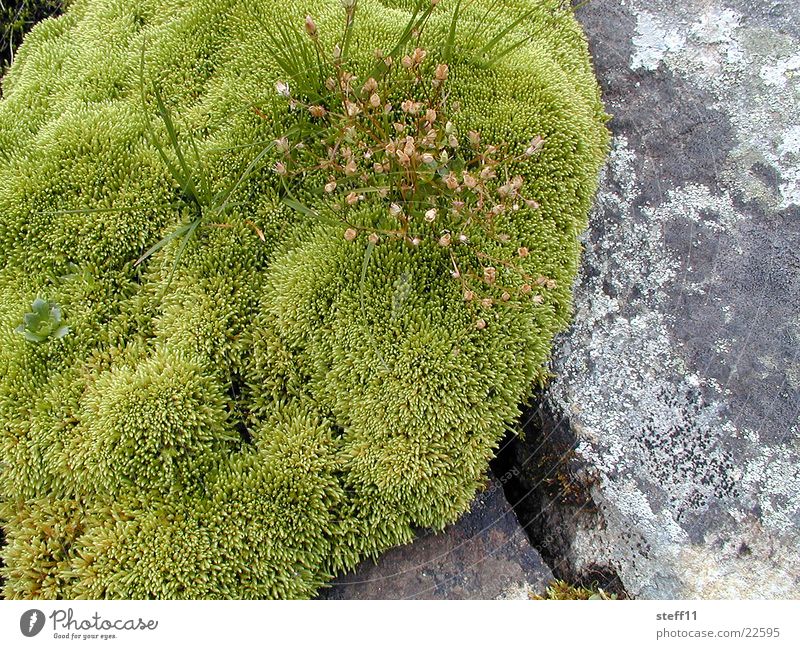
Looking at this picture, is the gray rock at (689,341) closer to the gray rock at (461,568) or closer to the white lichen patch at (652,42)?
the white lichen patch at (652,42)

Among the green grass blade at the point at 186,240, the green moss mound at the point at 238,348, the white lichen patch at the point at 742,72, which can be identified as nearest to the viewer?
the green moss mound at the point at 238,348

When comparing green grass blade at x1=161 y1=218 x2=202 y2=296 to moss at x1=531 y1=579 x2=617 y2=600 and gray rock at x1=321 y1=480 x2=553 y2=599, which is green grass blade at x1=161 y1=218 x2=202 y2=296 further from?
moss at x1=531 y1=579 x2=617 y2=600

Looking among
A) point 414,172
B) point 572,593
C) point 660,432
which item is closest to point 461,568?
point 572,593

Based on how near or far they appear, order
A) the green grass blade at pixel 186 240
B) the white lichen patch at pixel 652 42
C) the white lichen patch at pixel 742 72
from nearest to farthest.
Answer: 1. the green grass blade at pixel 186 240
2. the white lichen patch at pixel 742 72
3. the white lichen patch at pixel 652 42

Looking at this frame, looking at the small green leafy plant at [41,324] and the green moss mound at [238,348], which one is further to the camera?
the small green leafy plant at [41,324]

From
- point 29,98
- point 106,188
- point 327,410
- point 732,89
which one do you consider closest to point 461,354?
point 327,410

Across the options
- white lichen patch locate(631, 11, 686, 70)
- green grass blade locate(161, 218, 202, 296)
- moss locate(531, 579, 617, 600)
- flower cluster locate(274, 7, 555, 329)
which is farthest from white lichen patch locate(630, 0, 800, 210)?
green grass blade locate(161, 218, 202, 296)

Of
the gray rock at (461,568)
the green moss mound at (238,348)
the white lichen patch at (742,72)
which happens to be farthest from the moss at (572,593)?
the white lichen patch at (742,72)
